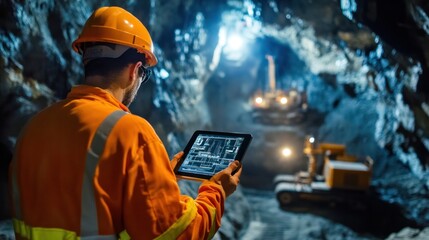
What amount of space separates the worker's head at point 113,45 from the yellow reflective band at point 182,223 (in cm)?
67

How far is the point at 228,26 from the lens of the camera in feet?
52.3

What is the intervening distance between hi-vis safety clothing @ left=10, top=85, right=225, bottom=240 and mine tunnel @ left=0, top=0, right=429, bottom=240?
127 inches

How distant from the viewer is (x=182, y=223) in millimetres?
1581

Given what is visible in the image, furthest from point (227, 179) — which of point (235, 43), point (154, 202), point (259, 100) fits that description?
point (235, 43)

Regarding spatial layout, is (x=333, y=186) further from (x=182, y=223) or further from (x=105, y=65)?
(x=105, y=65)

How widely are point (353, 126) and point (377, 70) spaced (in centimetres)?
634

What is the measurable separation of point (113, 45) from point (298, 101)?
18.5 metres

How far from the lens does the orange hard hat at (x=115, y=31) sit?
177cm

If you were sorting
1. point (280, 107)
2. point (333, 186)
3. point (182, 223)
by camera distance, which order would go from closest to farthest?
point (182, 223) < point (333, 186) < point (280, 107)

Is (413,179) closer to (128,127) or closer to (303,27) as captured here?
(303,27)

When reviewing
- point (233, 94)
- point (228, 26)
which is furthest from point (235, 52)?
point (228, 26)

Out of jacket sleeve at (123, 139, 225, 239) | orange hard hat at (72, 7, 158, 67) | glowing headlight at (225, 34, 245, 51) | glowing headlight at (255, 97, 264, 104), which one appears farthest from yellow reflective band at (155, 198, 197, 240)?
glowing headlight at (225, 34, 245, 51)

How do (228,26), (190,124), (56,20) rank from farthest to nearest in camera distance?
(228,26) < (190,124) < (56,20)

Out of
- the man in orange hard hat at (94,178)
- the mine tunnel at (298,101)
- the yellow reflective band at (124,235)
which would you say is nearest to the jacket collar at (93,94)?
the man in orange hard hat at (94,178)
